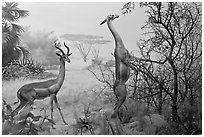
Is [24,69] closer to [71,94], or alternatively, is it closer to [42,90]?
[42,90]

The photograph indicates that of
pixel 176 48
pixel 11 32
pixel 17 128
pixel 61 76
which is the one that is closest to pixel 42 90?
pixel 61 76

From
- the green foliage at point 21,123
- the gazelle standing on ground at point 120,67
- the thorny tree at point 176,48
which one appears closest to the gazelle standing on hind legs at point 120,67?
the gazelle standing on ground at point 120,67

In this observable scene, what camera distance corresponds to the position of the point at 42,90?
2.02m

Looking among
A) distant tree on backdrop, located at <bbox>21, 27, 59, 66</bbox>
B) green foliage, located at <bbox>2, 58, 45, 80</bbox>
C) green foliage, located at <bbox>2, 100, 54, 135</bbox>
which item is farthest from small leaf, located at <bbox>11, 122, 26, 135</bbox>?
distant tree on backdrop, located at <bbox>21, 27, 59, 66</bbox>

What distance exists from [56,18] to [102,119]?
2.28 feet

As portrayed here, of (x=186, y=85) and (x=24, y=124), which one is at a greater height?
(x=186, y=85)

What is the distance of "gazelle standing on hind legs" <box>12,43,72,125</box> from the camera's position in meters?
2.00

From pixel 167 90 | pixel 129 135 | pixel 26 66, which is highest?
pixel 26 66

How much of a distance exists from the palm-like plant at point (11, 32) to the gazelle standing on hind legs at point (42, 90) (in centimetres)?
21

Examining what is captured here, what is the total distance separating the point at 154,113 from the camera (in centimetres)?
207

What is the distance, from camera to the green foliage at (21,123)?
6.50 ft

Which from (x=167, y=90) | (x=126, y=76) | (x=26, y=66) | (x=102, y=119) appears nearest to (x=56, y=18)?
(x=26, y=66)

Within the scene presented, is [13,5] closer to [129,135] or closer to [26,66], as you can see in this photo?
[26,66]

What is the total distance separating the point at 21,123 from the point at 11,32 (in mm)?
562
